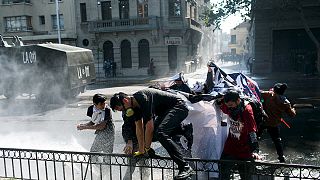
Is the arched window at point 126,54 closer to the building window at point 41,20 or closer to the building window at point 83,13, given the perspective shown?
the building window at point 83,13

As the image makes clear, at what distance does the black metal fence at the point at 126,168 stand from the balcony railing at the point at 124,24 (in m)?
25.3

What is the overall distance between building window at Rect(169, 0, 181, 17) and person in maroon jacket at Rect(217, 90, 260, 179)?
28.9 m

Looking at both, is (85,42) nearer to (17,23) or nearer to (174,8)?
(17,23)

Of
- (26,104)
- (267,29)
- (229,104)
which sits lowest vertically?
(26,104)

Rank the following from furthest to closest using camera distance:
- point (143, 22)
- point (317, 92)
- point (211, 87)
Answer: point (143, 22)
point (317, 92)
point (211, 87)

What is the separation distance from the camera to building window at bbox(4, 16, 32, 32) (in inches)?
1442

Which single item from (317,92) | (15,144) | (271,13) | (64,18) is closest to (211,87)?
(15,144)

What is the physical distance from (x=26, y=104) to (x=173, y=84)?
12788mm

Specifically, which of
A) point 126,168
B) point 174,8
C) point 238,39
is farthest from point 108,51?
point 238,39

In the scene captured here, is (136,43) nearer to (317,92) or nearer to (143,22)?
(143,22)

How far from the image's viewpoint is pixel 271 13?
26953mm

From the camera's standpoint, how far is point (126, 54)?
33188mm

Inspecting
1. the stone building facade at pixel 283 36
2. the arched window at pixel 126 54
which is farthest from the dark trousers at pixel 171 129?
the arched window at pixel 126 54

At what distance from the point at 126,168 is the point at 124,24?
27028 millimetres
